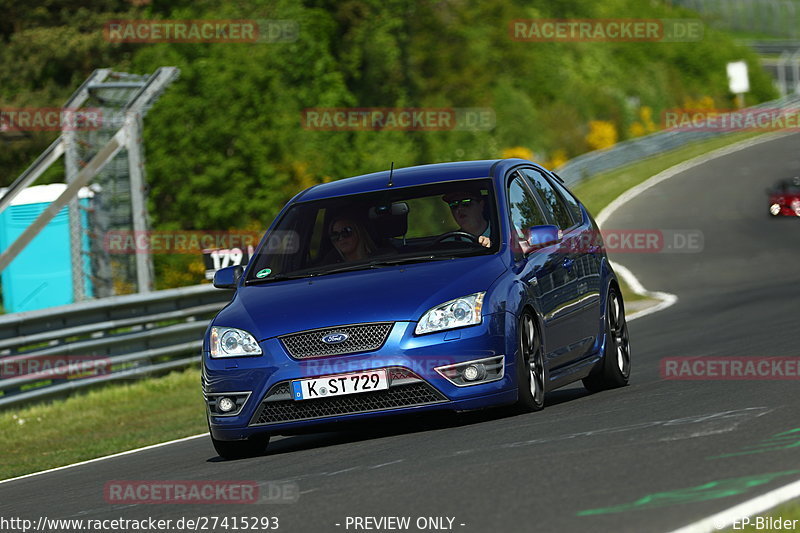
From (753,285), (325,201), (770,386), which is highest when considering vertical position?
(325,201)

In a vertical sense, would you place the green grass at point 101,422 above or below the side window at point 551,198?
below

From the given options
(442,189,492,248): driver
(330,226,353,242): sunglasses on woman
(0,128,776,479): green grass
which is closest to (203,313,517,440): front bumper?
(442,189,492,248): driver

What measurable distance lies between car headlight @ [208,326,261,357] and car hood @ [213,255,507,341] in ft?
0.14

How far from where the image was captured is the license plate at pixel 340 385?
8.77 m

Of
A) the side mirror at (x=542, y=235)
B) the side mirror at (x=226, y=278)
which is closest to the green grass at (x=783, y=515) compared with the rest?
the side mirror at (x=542, y=235)

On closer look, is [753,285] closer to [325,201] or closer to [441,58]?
[325,201]

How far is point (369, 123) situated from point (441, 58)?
16.5 m

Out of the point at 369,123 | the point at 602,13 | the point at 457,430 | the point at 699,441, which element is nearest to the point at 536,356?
the point at 457,430

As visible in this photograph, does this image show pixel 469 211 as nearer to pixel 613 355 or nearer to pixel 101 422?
pixel 613 355

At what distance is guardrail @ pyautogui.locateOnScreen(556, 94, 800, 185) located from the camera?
5647 centimetres

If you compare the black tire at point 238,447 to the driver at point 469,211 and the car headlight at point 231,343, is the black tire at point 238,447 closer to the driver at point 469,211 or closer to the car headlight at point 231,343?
the car headlight at point 231,343

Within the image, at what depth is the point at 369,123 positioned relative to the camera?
78000 millimetres

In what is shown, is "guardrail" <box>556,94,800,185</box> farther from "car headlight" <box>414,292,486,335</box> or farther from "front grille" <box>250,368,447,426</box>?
"front grille" <box>250,368,447,426</box>

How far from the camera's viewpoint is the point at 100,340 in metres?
16.4
